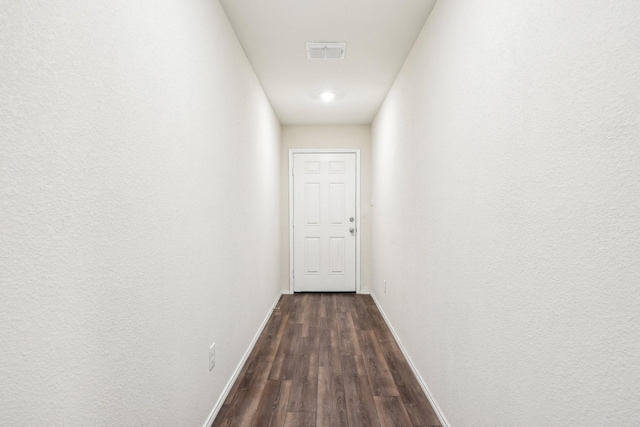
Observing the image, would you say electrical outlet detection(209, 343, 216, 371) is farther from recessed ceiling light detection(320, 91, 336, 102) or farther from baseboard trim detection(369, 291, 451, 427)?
recessed ceiling light detection(320, 91, 336, 102)

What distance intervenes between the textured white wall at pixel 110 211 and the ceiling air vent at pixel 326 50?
2.52 ft

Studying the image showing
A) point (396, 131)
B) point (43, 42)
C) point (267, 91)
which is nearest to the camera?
point (43, 42)

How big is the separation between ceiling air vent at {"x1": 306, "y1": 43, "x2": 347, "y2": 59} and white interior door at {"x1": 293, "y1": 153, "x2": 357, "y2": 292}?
2.15 meters

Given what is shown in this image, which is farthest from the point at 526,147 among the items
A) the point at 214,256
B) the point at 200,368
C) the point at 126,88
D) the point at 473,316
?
the point at 200,368

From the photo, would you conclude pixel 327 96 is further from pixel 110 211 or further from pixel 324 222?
pixel 110 211

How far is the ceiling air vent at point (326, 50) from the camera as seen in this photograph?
2.55 m

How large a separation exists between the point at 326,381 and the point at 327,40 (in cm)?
240

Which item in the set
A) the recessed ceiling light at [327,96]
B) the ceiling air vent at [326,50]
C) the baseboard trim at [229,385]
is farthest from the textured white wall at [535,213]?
the recessed ceiling light at [327,96]

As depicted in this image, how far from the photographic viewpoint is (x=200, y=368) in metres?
1.72

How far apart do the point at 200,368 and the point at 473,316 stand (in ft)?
4.36

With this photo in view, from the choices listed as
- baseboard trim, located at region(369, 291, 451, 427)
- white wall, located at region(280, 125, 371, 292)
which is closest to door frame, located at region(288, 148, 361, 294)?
white wall, located at region(280, 125, 371, 292)

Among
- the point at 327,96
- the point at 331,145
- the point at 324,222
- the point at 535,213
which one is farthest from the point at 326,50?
the point at 324,222

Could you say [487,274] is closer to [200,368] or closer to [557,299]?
[557,299]

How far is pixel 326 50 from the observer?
2.62 metres
